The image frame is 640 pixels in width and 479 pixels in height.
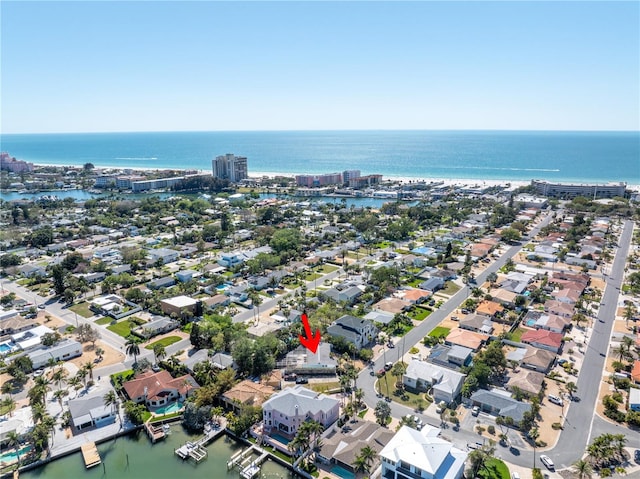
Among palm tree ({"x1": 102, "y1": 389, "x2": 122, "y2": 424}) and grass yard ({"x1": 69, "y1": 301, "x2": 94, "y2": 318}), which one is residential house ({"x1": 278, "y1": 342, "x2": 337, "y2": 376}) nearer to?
palm tree ({"x1": 102, "y1": 389, "x2": 122, "y2": 424})

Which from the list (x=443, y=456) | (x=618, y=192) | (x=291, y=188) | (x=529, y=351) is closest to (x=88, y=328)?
(x=443, y=456)

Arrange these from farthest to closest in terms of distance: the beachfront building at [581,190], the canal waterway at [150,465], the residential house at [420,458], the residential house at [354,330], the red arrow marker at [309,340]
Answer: the beachfront building at [581,190]
the residential house at [354,330]
the red arrow marker at [309,340]
the canal waterway at [150,465]
the residential house at [420,458]

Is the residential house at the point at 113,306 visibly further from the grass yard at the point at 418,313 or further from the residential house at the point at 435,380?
the residential house at the point at 435,380

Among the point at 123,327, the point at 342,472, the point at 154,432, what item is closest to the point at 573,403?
the point at 342,472

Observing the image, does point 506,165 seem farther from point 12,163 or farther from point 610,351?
point 12,163

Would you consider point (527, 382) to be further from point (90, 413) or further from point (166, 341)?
point (90, 413)

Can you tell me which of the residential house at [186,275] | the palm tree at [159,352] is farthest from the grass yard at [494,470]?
the residential house at [186,275]
